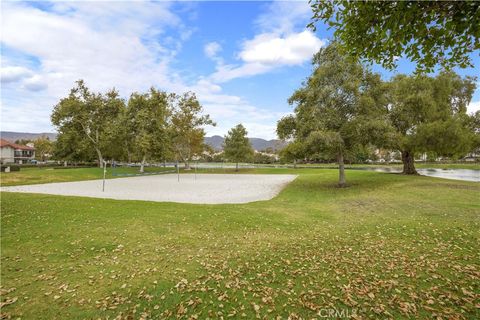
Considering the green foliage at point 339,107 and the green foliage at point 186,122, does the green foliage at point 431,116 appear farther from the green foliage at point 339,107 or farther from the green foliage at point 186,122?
the green foliage at point 186,122

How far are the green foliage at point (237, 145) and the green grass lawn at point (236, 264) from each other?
33.9 metres

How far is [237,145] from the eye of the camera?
4325 centimetres

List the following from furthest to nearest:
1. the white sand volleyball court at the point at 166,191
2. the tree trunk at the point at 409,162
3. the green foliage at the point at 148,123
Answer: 1. the green foliage at the point at 148,123
2. the tree trunk at the point at 409,162
3. the white sand volleyball court at the point at 166,191

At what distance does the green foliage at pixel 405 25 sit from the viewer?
3.98 meters

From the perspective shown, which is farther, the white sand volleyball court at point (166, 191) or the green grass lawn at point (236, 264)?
the white sand volleyball court at point (166, 191)

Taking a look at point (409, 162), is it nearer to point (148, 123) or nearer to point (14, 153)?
point (148, 123)

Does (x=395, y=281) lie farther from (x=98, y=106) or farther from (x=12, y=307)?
(x=98, y=106)

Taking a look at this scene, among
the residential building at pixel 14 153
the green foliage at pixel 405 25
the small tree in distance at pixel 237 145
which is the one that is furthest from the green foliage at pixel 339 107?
the residential building at pixel 14 153

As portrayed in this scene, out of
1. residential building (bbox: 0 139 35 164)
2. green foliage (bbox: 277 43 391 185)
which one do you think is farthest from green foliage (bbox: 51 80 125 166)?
residential building (bbox: 0 139 35 164)

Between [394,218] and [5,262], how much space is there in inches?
430

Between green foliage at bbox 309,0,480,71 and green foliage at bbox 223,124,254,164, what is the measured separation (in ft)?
125

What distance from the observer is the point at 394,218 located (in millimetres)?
8812

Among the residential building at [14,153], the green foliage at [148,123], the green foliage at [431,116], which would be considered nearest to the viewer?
the green foliage at [431,116]

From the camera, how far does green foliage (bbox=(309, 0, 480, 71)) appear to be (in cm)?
398
